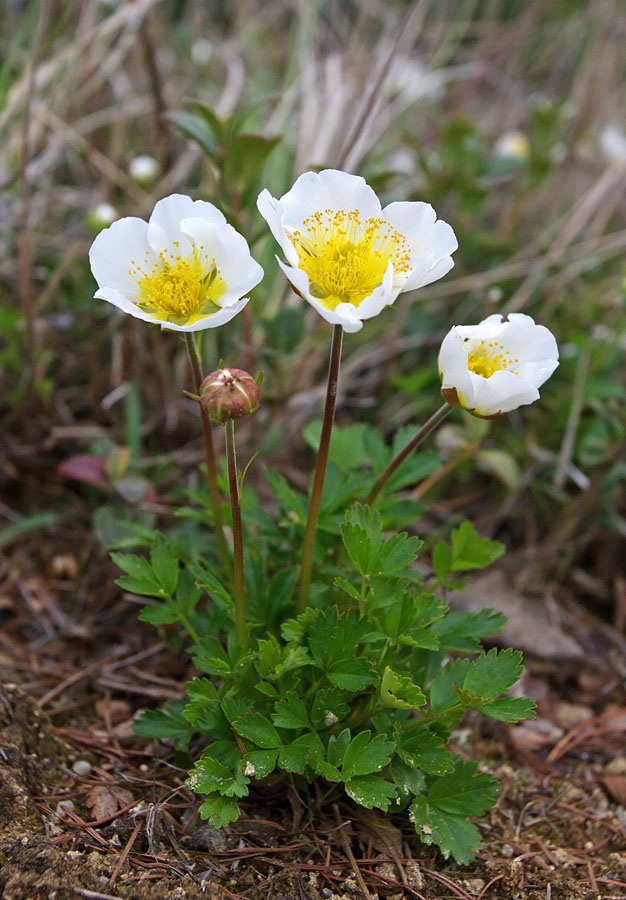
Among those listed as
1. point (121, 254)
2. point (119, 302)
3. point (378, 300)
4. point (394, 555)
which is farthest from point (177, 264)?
point (394, 555)

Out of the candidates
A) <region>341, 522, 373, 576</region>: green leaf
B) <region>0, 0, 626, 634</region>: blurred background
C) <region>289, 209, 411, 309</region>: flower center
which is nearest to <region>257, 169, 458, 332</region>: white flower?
<region>289, 209, 411, 309</region>: flower center

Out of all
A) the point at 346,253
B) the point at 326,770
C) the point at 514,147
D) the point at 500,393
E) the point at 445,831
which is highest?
the point at 346,253

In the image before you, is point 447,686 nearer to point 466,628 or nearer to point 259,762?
point 466,628

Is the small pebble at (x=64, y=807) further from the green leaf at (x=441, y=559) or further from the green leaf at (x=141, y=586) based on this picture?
the green leaf at (x=441, y=559)

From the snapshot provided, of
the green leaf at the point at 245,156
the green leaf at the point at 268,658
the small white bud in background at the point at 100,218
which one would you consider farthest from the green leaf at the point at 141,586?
the small white bud in background at the point at 100,218

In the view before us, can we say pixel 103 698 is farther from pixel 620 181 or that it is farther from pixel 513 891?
pixel 620 181
